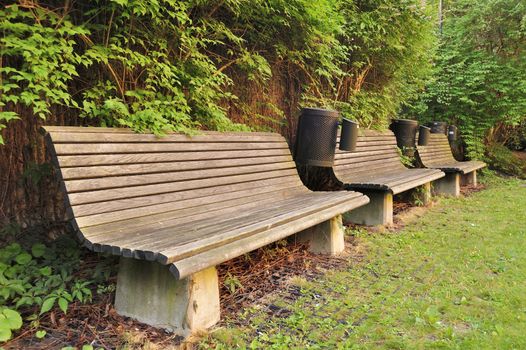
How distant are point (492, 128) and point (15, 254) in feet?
40.5

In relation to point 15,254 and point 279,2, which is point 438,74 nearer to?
point 279,2

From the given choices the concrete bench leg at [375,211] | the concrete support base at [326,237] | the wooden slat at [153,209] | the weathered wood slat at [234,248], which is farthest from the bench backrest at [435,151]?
the weathered wood slat at [234,248]

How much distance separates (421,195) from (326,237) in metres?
3.26

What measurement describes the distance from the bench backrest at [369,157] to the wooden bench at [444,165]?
1.21m

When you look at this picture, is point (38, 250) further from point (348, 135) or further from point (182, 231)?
point (348, 135)

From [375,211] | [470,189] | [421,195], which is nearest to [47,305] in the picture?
[375,211]

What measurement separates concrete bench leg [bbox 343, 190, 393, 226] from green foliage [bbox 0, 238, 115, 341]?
3.27 m

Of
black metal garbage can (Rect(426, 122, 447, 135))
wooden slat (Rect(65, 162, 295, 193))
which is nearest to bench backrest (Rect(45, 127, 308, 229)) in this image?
wooden slat (Rect(65, 162, 295, 193))

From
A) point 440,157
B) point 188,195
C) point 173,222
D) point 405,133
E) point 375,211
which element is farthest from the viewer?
point 440,157

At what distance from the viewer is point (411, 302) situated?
111 inches

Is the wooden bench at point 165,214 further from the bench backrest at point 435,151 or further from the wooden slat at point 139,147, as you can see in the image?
the bench backrest at point 435,151

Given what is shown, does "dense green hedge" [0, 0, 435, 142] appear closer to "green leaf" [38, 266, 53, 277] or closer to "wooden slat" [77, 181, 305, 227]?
"wooden slat" [77, 181, 305, 227]

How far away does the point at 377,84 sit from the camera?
272 inches

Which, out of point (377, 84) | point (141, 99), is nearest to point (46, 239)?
point (141, 99)
